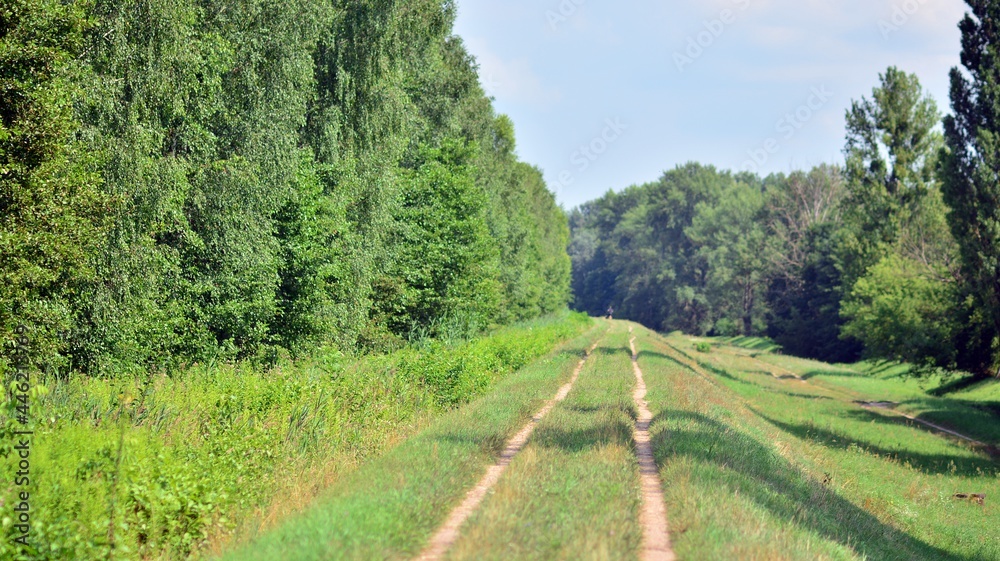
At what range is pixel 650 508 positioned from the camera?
8.60 meters

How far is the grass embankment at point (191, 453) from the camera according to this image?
7.07 meters

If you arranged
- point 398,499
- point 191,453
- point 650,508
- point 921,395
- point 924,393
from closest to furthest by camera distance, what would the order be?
1. point 398,499
2. point 650,508
3. point 191,453
4. point 921,395
5. point 924,393

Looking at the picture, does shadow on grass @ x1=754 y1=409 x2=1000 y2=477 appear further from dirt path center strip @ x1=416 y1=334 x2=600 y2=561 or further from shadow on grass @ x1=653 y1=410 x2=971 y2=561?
dirt path center strip @ x1=416 y1=334 x2=600 y2=561

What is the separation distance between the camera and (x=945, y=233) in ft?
152

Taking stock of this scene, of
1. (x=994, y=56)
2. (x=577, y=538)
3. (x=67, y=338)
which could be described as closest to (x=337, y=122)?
(x=67, y=338)

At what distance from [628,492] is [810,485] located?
4888 mm

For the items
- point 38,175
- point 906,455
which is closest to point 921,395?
point 906,455

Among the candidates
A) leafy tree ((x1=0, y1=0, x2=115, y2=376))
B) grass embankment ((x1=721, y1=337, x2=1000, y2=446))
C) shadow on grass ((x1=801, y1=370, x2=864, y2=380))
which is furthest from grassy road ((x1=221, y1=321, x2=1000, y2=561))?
shadow on grass ((x1=801, y1=370, x2=864, y2=380))

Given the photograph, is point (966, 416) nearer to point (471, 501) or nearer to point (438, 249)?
point (438, 249)

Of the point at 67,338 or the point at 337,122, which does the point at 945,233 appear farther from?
the point at 67,338

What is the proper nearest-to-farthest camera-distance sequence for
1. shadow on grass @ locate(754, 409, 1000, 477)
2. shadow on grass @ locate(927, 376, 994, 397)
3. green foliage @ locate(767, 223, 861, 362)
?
shadow on grass @ locate(754, 409, 1000, 477) < shadow on grass @ locate(927, 376, 994, 397) < green foliage @ locate(767, 223, 861, 362)

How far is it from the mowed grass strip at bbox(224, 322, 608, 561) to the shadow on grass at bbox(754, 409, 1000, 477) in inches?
492

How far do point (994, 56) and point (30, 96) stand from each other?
1244 inches

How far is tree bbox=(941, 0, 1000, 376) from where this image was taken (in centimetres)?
2927
